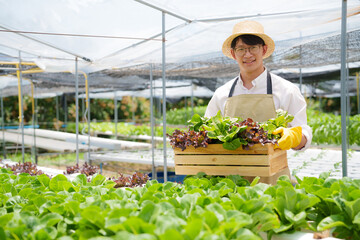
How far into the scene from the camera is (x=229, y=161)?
178cm

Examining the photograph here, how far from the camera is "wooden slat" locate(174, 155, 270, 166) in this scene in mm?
1712

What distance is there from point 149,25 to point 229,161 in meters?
2.91

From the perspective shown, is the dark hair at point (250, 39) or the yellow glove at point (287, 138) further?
the dark hair at point (250, 39)

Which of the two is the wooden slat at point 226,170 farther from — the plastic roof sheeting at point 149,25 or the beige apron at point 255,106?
the plastic roof sheeting at point 149,25

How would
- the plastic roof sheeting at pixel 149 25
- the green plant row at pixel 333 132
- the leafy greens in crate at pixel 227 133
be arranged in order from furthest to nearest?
the green plant row at pixel 333 132
the plastic roof sheeting at pixel 149 25
the leafy greens in crate at pixel 227 133

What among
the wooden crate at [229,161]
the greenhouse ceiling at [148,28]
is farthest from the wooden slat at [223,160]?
the greenhouse ceiling at [148,28]

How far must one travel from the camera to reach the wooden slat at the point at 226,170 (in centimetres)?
172

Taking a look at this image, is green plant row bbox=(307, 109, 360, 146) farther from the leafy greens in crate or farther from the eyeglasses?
the leafy greens in crate

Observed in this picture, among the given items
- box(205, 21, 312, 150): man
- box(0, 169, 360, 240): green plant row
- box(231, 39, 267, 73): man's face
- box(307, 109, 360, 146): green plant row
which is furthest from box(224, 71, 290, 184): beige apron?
box(307, 109, 360, 146): green plant row

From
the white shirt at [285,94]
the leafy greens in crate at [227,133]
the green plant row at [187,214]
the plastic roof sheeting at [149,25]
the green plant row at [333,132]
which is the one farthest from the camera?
the green plant row at [333,132]

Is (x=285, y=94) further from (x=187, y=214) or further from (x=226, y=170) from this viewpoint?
(x=187, y=214)

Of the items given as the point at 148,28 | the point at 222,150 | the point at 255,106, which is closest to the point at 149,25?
the point at 148,28

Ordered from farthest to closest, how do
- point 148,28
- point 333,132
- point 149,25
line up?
point 333,132, point 148,28, point 149,25

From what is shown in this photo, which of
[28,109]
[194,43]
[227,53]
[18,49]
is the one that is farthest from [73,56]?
[28,109]
